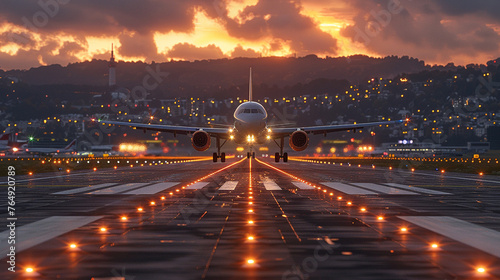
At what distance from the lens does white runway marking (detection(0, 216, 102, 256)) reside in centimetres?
1330

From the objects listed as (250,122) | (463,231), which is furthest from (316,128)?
(463,231)

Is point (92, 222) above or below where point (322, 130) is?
below

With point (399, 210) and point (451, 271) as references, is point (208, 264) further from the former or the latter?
point (399, 210)

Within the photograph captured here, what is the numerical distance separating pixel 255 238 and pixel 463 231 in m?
5.73

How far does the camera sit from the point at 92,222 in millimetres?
17312

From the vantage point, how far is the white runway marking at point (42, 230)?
43.7ft

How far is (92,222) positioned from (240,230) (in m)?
4.69

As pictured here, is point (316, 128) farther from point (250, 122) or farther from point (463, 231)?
point (463, 231)

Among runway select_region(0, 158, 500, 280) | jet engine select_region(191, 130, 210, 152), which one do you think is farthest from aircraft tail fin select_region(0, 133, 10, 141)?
runway select_region(0, 158, 500, 280)

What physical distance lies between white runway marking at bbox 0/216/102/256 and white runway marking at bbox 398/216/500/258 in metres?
9.81

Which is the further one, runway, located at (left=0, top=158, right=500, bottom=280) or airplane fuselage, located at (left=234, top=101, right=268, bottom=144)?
airplane fuselage, located at (left=234, top=101, right=268, bottom=144)

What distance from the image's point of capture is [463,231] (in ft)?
51.3

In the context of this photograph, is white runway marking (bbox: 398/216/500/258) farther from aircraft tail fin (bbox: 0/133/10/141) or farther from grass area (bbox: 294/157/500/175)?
aircraft tail fin (bbox: 0/133/10/141)

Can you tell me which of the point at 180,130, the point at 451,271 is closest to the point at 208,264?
the point at 451,271
